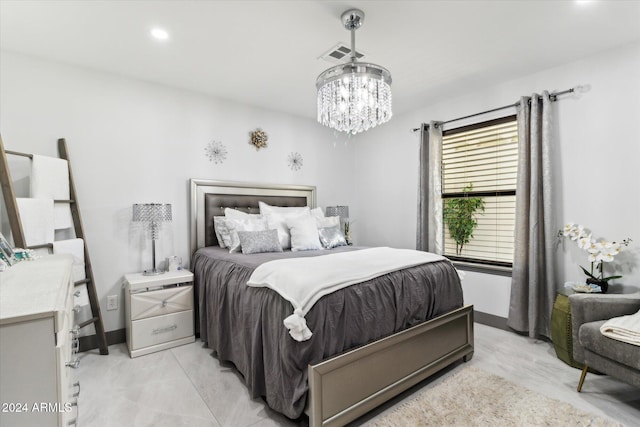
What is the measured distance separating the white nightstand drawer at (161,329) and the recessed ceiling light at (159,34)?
7.46 feet

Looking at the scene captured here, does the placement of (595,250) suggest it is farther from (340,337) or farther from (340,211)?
(340,211)

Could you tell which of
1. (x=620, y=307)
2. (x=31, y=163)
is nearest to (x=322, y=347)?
(x=620, y=307)

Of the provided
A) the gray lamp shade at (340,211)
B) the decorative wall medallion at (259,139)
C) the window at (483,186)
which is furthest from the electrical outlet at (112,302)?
the window at (483,186)

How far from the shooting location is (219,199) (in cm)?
352

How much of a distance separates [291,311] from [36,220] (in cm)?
206

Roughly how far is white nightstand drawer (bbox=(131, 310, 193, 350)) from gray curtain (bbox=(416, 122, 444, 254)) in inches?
105

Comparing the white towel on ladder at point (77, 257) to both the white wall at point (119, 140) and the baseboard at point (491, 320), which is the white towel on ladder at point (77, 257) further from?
the baseboard at point (491, 320)

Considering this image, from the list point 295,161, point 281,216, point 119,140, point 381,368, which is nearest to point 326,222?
Result: point 281,216

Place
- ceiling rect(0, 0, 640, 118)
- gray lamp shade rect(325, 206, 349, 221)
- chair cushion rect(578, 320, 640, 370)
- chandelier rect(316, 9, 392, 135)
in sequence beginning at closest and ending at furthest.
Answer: chair cushion rect(578, 320, 640, 370) → ceiling rect(0, 0, 640, 118) → chandelier rect(316, 9, 392, 135) → gray lamp shade rect(325, 206, 349, 221)

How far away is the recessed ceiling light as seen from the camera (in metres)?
2.27

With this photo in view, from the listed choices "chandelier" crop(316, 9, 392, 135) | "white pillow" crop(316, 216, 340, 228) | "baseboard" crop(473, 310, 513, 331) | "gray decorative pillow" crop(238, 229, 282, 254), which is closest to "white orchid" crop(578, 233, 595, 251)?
"baseboard" crop(473, 310, 513, 331)

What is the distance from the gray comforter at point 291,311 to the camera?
1689mm

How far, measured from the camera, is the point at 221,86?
10.7ft

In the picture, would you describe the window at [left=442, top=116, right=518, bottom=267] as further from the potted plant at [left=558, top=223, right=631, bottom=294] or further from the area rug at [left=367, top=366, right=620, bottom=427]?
the area rug at [left=367, top=366, right=620, bottom=427]
